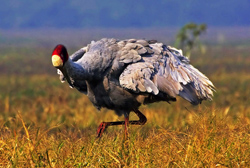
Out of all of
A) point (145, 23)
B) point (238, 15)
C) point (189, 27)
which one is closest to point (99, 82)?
point (189, 27)

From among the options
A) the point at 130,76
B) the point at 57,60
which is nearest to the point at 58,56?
the point at 57,60

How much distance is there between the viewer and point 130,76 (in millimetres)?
6332

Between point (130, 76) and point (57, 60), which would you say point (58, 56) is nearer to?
point (57, 60)

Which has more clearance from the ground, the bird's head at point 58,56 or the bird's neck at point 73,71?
the bird's head at point 58,56

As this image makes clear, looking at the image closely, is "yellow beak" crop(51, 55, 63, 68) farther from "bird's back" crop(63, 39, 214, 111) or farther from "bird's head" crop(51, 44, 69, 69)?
"bird's back" crop(63, 39, 214, 111)

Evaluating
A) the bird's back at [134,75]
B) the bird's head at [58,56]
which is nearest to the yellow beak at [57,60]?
the bird's head at [58,56]

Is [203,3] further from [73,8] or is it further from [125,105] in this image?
[125,105]

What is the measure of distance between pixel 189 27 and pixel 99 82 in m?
9.84

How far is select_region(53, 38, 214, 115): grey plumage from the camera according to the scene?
20.8 feet

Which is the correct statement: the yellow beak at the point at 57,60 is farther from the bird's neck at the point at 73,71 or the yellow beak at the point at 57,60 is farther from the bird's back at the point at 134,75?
the bird's back at the point at 134,75

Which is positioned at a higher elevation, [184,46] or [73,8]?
[184,46]

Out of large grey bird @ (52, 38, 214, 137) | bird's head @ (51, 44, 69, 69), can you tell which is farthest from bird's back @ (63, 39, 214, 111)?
bird's head @ (51, 44, 69, 69)

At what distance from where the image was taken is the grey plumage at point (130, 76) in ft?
20.8

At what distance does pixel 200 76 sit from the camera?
7.03 metres
